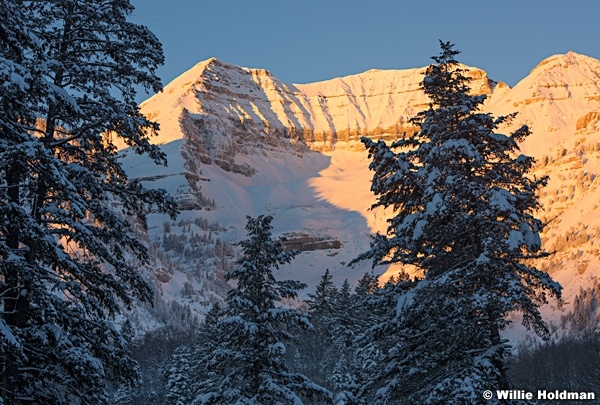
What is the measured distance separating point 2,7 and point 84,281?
14.8 feet

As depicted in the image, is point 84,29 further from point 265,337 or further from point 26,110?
point 265,337

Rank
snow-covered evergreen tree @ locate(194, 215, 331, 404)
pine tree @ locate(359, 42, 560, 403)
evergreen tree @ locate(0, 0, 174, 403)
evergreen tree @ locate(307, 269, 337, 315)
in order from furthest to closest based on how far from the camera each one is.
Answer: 1. evergreen tree @ locate(307, 269, 337, 315)
2. snow-covered evergreen tree @ locate(194, 215, 331, 404)
3. pine tree @ locate(359, 42, 560, 403)
4. evergreen tree @ locate(0, 0, 174, 403)

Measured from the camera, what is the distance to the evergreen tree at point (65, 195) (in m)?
10.2

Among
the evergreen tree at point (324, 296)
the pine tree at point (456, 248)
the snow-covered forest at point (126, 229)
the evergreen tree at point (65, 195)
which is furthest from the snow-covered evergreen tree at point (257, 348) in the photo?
the evergreen tree at point (324, 296)

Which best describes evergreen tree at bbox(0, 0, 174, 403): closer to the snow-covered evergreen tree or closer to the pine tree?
the pine tree

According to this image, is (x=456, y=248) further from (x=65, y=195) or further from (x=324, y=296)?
(x=324, y=296)

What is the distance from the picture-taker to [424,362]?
48.1ft

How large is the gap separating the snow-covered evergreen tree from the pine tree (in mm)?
4955

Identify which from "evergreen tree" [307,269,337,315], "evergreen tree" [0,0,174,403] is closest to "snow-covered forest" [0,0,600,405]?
"evergreen tree" [0,0,174,403]

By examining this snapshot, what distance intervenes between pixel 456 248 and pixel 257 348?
25.3ft

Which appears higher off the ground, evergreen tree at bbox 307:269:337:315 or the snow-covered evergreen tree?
evergreen tree at bbox 307:269:337:315

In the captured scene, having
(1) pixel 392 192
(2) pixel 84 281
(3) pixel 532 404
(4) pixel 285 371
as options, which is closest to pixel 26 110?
(2) pixel 84 281

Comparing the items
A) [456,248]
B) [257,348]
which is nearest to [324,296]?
[257,348]

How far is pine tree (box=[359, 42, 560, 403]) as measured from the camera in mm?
13438
